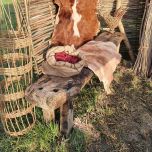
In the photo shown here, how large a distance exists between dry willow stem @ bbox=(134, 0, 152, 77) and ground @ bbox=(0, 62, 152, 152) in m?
0.26

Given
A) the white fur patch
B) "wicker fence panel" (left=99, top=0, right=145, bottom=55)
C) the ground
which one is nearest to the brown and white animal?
the white fur patch

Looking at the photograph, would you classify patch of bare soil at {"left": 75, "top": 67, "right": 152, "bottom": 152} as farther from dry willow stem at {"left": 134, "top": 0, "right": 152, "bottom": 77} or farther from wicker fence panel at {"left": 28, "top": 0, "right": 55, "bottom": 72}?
wicker fence panel at {"left": 28, "top": 0, "right": 55, "bottom": 72}

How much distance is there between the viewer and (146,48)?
4770mm

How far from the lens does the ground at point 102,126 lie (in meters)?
3.61

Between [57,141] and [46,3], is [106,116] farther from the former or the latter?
[46,3]

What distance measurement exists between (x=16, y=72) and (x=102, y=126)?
125 cm

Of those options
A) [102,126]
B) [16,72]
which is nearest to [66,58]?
[16,72]

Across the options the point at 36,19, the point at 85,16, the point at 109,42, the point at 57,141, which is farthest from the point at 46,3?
the point at 57,141

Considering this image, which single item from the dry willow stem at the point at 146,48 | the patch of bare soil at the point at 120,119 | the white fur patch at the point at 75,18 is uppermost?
the white fur patch at the point at 75,18

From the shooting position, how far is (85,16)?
4.65 metres

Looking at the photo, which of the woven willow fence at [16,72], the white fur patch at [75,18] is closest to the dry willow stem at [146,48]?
the white fur patch at [75,18]

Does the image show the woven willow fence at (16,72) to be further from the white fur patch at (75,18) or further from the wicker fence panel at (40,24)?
the white fur patch at (75,18)

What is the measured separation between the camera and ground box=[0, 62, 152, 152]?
3.61 m

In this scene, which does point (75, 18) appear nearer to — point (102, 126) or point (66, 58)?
point (66, 58)
